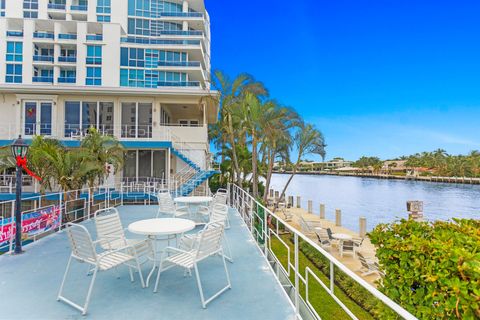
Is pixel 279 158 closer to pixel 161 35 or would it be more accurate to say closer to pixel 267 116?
pixel 267 116

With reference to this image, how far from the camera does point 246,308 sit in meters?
3.40

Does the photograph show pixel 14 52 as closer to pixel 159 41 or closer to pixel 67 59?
pixel 67 59

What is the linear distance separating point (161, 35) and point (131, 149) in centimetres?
2187

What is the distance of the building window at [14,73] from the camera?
32688 mm

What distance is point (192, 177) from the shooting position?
1523 centimetres

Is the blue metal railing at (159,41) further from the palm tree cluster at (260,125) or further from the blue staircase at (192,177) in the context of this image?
the blue staircase at (192,177)

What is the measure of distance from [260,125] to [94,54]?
2570cm

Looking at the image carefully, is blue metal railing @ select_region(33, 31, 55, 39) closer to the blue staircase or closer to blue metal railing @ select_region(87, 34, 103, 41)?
blue metal railing @ select_region(87, 34, 103, 41)

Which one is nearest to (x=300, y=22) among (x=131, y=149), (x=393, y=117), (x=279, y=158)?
(x=393, y=117)

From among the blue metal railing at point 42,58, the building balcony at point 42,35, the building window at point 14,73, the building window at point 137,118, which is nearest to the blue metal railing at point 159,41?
the building balcony at point 42,35

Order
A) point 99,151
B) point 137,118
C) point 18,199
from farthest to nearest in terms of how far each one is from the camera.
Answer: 1. point 137,118
2. point 99,151
3. point 18,199

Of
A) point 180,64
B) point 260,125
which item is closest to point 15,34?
point 180,64

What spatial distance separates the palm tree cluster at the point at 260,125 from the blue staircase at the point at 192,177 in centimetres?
296

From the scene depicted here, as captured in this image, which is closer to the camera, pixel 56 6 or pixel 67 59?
pixel 67 59
